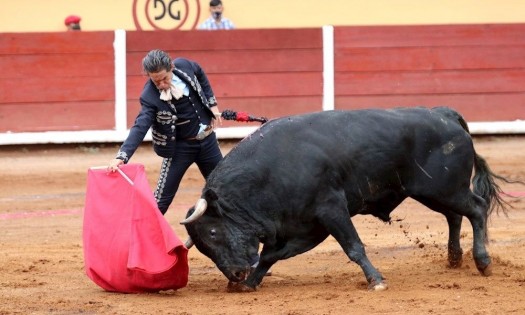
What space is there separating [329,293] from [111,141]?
20.1ft

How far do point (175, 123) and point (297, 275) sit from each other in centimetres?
102

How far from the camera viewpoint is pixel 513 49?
470 inches

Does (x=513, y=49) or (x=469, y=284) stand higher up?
(x=513, y=49)

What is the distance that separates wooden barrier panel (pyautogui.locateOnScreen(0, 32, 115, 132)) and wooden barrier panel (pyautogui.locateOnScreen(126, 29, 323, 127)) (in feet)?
0.83

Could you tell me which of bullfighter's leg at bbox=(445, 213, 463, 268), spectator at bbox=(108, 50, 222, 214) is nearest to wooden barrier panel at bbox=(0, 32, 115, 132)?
spectator at bbox=(108, 50, 222, 214)

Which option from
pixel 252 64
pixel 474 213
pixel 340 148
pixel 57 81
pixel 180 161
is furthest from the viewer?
pixel 252 64

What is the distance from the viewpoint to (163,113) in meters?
5.99

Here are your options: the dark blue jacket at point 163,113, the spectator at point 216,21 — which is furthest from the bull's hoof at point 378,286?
the spectator at point 216,21

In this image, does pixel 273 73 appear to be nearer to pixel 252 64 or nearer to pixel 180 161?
pixel 252 64

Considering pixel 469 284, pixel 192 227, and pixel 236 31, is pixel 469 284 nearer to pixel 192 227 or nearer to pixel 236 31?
pixel 192 227

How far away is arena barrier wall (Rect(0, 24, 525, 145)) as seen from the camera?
1126cm

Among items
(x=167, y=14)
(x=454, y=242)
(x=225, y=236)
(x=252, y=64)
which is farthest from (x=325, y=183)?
(x=167, y=14)

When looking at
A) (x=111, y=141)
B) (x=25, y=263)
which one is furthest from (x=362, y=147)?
(x=111, y=141)

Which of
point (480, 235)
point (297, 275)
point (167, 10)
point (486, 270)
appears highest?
point (167, 10)
